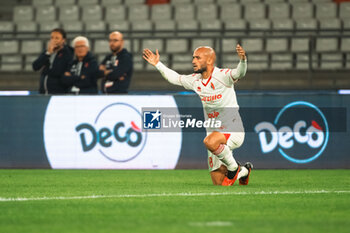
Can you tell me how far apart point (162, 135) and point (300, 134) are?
8.03 feet

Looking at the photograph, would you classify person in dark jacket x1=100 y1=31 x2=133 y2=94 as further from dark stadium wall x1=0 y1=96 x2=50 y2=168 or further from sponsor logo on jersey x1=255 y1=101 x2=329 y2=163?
sponsor logo on jersey x1=255 y1=101 x2=329 y2=163

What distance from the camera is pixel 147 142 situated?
40.7 feet

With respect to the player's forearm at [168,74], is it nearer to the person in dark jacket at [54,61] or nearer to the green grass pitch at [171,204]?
the green grass pitch at [171,204]

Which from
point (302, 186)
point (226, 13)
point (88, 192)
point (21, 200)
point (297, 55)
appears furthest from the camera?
point (226, 13)

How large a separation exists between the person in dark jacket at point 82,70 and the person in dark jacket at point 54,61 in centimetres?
14

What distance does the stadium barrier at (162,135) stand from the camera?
12.3m

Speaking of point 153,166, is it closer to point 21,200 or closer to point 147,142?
point 147,142

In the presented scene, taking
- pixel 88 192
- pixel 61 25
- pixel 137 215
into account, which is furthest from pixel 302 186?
pixel 61 25

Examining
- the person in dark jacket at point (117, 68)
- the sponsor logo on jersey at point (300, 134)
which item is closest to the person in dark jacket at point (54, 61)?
the person in dark jacket at point (117, 68)

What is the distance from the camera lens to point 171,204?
6.73 m

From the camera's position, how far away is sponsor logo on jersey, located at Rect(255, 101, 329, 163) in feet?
40.3

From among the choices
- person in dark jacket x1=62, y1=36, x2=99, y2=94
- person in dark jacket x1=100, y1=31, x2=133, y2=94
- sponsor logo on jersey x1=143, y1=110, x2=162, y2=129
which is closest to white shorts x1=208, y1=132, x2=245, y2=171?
sponsor logo on jersey x1=143, y1=110, x2=162, y2=129

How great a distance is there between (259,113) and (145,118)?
205cm

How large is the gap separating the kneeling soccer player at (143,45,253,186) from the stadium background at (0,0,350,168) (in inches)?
126
